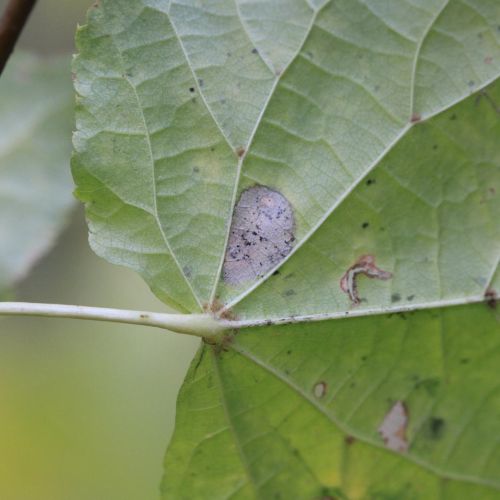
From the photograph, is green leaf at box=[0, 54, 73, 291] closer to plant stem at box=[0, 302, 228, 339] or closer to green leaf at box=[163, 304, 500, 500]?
plant stem at box=[0, 302, 228, 339]

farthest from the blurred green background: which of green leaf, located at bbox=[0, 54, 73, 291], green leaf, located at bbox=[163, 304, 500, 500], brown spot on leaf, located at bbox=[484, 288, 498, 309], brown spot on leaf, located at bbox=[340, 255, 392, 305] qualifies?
brown spot on leaf, located at bbox=[484, 288, 498, 309]

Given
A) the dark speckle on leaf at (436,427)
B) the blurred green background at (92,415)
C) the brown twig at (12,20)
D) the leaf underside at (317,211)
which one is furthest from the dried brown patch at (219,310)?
the blurred green background at (92,415)

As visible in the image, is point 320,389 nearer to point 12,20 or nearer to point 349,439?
point 349,439

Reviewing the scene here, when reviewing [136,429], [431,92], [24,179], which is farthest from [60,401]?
[431,92]

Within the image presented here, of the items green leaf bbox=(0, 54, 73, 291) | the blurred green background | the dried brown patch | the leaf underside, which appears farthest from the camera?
the blurred green background

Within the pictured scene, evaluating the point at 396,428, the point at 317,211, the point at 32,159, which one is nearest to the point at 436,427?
the point at 396,428

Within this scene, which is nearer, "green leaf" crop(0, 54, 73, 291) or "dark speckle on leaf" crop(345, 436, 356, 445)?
"dark speckle on leaf" crop(345, 436, 356, 445)
